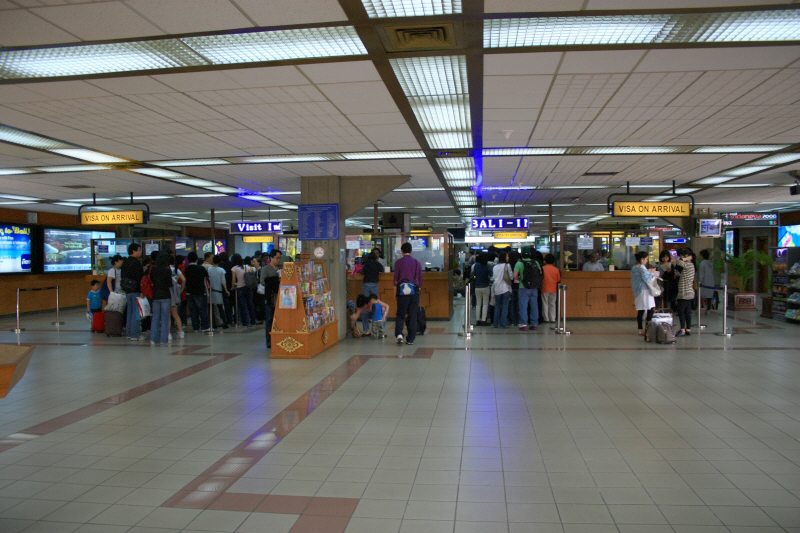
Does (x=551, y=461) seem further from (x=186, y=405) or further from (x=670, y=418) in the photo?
(x=186, y=405)

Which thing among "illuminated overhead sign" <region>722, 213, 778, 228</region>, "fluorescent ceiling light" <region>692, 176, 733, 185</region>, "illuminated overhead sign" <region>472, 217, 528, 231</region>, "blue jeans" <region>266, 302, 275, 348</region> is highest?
"fluorescent ceiling light" <region>692, 176, 733, 185</region>

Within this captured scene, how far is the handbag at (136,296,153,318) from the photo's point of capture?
954 centimetres

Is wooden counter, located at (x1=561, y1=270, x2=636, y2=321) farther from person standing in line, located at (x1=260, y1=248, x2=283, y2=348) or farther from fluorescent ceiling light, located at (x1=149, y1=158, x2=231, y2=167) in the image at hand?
fluorescent ceiling light, located at (x1=149, y1=158, x2=231, y2=167)

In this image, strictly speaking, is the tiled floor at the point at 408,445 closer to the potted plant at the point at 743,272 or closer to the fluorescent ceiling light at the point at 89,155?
the fluorescent ceiling light at the point at 89,155

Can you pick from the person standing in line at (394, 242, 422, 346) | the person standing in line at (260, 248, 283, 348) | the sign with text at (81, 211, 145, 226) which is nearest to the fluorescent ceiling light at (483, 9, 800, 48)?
the person standing in line at (394, 242, 422, 346)

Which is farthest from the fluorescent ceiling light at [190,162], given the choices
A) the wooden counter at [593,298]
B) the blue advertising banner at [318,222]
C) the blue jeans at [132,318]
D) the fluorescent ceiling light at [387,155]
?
the wooden counter at [593,298]

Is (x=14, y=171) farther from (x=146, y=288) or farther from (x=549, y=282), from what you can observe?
(x=549, y=282)

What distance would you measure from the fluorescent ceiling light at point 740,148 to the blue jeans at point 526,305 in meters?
4.10

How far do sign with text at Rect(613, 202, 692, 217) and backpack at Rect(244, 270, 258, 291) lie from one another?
7747mm

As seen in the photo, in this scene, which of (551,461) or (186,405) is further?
(186,405)

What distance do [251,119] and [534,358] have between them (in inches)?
196

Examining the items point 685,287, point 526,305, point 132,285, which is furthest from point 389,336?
point 685,287

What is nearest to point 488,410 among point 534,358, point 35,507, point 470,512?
point 470,512

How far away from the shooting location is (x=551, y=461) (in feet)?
12.4
